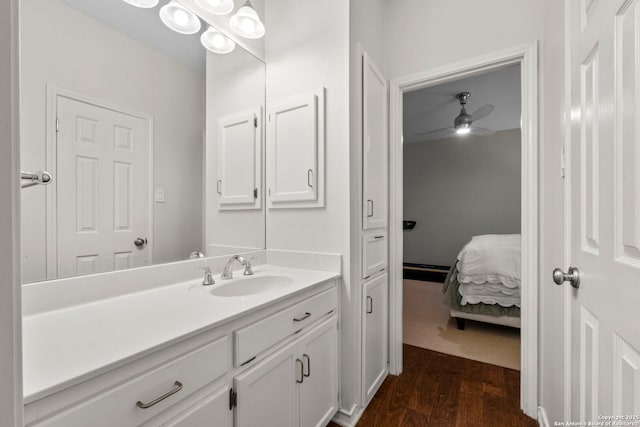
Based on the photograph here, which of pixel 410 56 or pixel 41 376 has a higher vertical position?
pixel 410 56

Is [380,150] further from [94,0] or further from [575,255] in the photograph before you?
[94,0]

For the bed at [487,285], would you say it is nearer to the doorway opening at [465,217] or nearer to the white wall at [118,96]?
the doorway opening at [465,217]

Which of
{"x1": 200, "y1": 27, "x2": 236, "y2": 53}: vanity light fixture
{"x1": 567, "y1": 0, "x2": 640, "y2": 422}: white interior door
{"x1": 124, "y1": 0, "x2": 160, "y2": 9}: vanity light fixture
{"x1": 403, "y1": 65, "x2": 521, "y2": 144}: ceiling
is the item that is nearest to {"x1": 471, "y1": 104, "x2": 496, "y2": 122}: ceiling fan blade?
{"x1": 403, "y1": 65, "x2": 521, "y2": 144}: ceiling

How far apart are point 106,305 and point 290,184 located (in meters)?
1.07

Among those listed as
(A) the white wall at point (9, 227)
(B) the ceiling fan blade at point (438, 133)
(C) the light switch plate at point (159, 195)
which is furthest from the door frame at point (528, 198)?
(B) the ceiling fan blade at point (438, 133)

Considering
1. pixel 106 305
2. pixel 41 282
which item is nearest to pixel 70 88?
pixel 41 282

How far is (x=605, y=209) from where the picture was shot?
712mm

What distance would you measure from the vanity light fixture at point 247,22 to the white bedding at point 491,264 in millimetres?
2494

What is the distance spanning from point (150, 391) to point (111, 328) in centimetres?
24

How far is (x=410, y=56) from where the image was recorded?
6.40 ft

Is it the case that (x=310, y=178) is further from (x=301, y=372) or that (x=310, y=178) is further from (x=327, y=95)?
(x=301, y=372)

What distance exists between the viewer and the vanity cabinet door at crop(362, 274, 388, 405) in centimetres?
165

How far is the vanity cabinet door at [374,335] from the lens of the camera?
5.40 ft

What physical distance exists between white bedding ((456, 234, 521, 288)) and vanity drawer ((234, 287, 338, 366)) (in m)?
1.73
